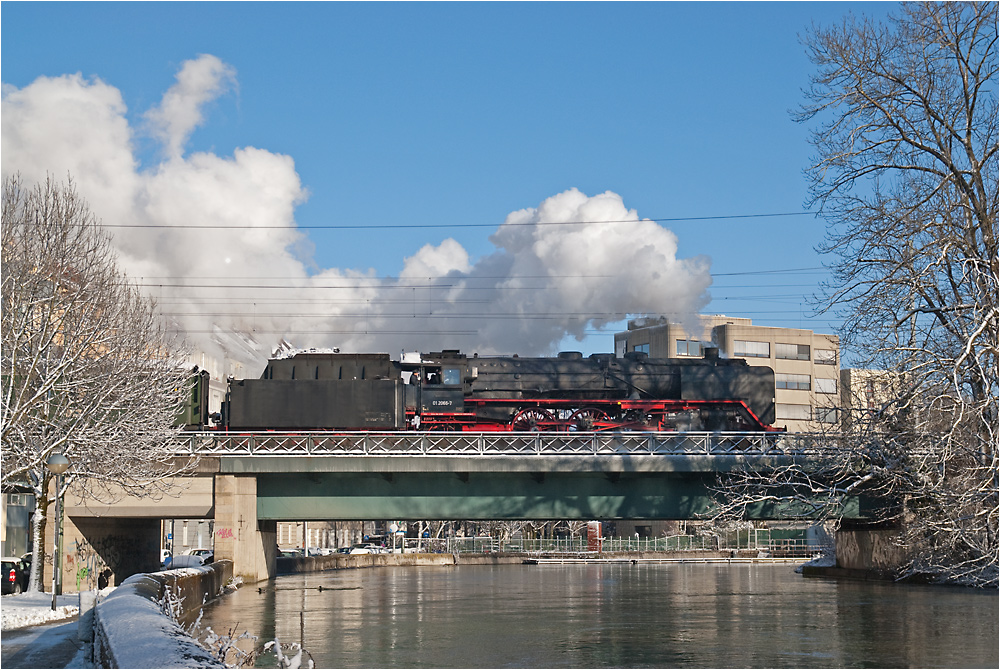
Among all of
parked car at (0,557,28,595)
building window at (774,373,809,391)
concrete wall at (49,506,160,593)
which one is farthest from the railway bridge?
building window at (774,373,809,391)

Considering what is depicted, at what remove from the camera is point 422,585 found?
4769 centimetres

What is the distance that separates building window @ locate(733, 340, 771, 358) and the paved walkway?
309 feet

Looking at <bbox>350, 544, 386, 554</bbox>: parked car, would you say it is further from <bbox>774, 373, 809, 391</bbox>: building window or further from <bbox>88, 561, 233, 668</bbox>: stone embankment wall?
<bbox>88, 561, 233, 668</bbox>: stone embankment wall

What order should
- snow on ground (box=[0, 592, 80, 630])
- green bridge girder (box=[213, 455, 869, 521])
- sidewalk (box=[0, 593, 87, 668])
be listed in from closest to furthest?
sidewalk (box=[0, 593, 87, 668])
snow on ground (box=[0, 592, 80, 630])
green bridge girder (box=[213, 455, 869, 521])

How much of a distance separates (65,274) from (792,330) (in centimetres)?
9606

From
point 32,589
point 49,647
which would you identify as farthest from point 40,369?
point 49,647

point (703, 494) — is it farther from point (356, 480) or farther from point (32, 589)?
point (32, 589)

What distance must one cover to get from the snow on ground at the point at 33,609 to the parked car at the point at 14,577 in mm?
4793

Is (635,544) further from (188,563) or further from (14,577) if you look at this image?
(14,577)

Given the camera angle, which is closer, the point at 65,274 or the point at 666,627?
the point at 666,627

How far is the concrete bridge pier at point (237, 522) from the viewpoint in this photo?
37.8 m

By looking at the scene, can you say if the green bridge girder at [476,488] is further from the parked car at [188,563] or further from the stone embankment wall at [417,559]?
the stone embankment wall at [417,559]

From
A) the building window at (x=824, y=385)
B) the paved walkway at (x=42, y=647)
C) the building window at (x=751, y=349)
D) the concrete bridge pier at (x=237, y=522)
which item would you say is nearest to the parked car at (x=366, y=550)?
the building window at (x=751, y=349)

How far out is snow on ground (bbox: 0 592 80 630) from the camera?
2297 cm
